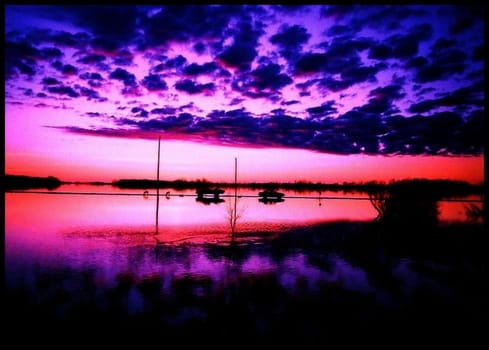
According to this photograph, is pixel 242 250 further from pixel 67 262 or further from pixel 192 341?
pixel 192 341

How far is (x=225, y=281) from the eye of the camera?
1162cm

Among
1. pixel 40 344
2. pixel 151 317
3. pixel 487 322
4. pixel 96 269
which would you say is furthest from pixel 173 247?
pixel 487 322

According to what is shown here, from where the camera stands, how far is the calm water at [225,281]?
28.9 feet

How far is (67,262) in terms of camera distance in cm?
1381

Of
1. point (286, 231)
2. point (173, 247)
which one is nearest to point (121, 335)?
point (173, 247)

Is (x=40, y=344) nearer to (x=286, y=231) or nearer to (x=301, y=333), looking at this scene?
(x=301, y=333)

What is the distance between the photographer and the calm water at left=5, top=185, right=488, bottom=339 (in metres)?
8.80

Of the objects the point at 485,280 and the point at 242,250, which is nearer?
the point at 485,280

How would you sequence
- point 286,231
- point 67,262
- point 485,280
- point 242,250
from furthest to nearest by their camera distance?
point 286,231 → point 242,250 → point 67,262 → point 485,280

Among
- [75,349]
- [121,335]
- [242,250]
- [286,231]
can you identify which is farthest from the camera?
[286,231]

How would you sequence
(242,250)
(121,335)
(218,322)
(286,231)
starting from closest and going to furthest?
(121,335)
(218,322)
(242,250)
(286,231)

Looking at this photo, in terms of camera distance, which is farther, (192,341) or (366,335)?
(366,335)

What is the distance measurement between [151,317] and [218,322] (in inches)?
64.4

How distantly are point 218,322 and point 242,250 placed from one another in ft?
28.8
